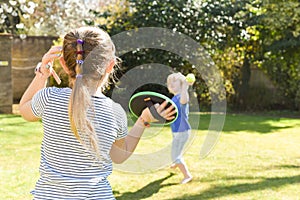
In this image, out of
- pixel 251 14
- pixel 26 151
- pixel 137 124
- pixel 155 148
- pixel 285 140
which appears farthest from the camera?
pixel 251 14

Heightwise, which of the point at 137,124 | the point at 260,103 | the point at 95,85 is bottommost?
the point at 260,103

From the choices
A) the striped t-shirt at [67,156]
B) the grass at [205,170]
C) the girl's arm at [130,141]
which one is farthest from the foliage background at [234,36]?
the striped t-shirt at [67,156]

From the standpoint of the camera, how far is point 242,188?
16.5 feet

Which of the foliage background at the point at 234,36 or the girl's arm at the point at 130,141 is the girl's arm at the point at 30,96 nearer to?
the girl's arm at the point at 130,141

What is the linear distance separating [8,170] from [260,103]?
9.58 meters

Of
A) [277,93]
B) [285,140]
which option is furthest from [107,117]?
[277,93]

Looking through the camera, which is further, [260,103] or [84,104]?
[260,103]

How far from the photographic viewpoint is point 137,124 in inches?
88.6

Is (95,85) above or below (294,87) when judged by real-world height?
above

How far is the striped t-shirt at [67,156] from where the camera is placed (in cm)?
212

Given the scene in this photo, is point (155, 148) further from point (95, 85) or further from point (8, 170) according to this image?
point (95, 85)

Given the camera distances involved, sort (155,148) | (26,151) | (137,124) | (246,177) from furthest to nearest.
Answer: (155,148) < (26,151) < (246,177) < (137,124)

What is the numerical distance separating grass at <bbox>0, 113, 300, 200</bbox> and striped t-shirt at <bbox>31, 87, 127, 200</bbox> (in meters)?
2.54

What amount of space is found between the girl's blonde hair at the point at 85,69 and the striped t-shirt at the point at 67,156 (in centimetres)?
5
